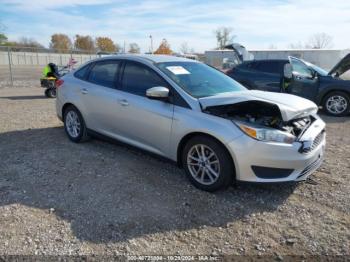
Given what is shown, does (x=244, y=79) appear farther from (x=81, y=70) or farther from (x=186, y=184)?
(x=186, y=184)

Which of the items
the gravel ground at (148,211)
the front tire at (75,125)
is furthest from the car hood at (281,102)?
the front tire at (75,125)

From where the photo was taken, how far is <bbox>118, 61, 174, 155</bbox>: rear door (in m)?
4.40

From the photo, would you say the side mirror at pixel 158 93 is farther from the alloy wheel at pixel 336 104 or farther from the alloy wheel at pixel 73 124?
the alloy wheel at pixel 336 104

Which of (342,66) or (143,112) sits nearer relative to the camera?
(143,112)

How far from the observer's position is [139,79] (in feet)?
15.9

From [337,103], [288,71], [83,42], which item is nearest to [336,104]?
[337,103]

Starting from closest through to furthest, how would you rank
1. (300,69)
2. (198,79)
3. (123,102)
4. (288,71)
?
(198,79) → (123,102) → (288,71) → (300,69)

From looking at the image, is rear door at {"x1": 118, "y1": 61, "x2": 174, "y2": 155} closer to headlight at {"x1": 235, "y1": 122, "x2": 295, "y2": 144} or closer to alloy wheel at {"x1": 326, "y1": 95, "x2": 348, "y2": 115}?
headlight at {"x1": 235, "y1": 122, "x2": 295, "y2": 144}

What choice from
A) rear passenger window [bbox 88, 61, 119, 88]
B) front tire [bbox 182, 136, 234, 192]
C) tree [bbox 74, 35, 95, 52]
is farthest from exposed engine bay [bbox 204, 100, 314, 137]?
tree [bbox 74, 35, 95, 52]

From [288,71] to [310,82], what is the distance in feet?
2.64

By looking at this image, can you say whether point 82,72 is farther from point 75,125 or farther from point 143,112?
point 143,112

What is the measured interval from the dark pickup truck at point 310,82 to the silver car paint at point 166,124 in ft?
18.4

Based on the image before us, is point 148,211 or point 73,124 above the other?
point 73,124

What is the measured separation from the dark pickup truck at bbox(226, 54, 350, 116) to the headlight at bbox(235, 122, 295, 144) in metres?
6.36
